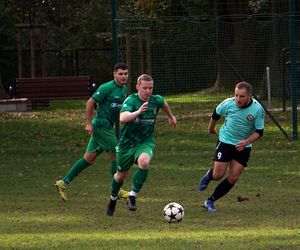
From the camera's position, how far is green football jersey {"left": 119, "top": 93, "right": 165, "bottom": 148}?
10516 millimetres

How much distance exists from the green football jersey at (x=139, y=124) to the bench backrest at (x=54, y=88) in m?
21.4

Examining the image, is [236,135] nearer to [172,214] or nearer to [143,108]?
[143,108]

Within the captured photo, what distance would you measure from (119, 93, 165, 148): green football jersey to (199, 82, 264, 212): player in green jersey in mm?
901

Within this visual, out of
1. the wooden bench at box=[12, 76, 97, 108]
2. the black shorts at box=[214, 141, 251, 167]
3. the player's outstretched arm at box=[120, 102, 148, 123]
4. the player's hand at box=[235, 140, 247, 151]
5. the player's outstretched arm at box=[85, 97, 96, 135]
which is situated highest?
the player's outstretched arm at box=[120, 102, 148, 123]

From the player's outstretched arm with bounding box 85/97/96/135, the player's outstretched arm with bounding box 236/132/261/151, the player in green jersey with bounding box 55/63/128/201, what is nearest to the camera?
the player's outstretched arm with bounding box 236/132/261/151

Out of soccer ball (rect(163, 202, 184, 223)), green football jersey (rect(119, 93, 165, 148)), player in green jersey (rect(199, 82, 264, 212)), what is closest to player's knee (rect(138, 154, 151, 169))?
green football jersey (rect(119, 93, 165, 148))

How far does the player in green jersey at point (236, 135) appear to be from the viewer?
10797 mm

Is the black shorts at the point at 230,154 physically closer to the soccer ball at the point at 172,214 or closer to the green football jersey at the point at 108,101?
the soccer ball at the point at 172,214

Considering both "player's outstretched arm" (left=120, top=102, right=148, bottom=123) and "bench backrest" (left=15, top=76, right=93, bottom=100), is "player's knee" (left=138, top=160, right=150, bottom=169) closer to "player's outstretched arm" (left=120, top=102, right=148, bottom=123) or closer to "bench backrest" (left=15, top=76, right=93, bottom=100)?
"player's outstretched arm" (left=120, top=102, right=148, bottom=123)

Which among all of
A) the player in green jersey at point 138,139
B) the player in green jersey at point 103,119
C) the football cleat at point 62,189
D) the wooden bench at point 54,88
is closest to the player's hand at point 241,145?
the player in green jersey at point 138,139

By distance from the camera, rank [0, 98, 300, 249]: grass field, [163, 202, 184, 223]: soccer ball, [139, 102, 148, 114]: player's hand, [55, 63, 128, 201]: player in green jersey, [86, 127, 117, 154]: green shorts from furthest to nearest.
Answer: [86, 127, 117, 154]: green shorts
[55, 63, 128, 201]: player in green jersey
[139, 102, 148, 114]: player's hand
[163, 202, 184, 223]: soccer ball
[0, 98, 300, 249]: grass field

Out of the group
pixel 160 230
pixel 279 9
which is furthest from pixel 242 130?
pixel 279 9

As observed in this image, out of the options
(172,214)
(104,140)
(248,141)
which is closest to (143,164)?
(172,214)

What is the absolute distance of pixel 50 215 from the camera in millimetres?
10438
